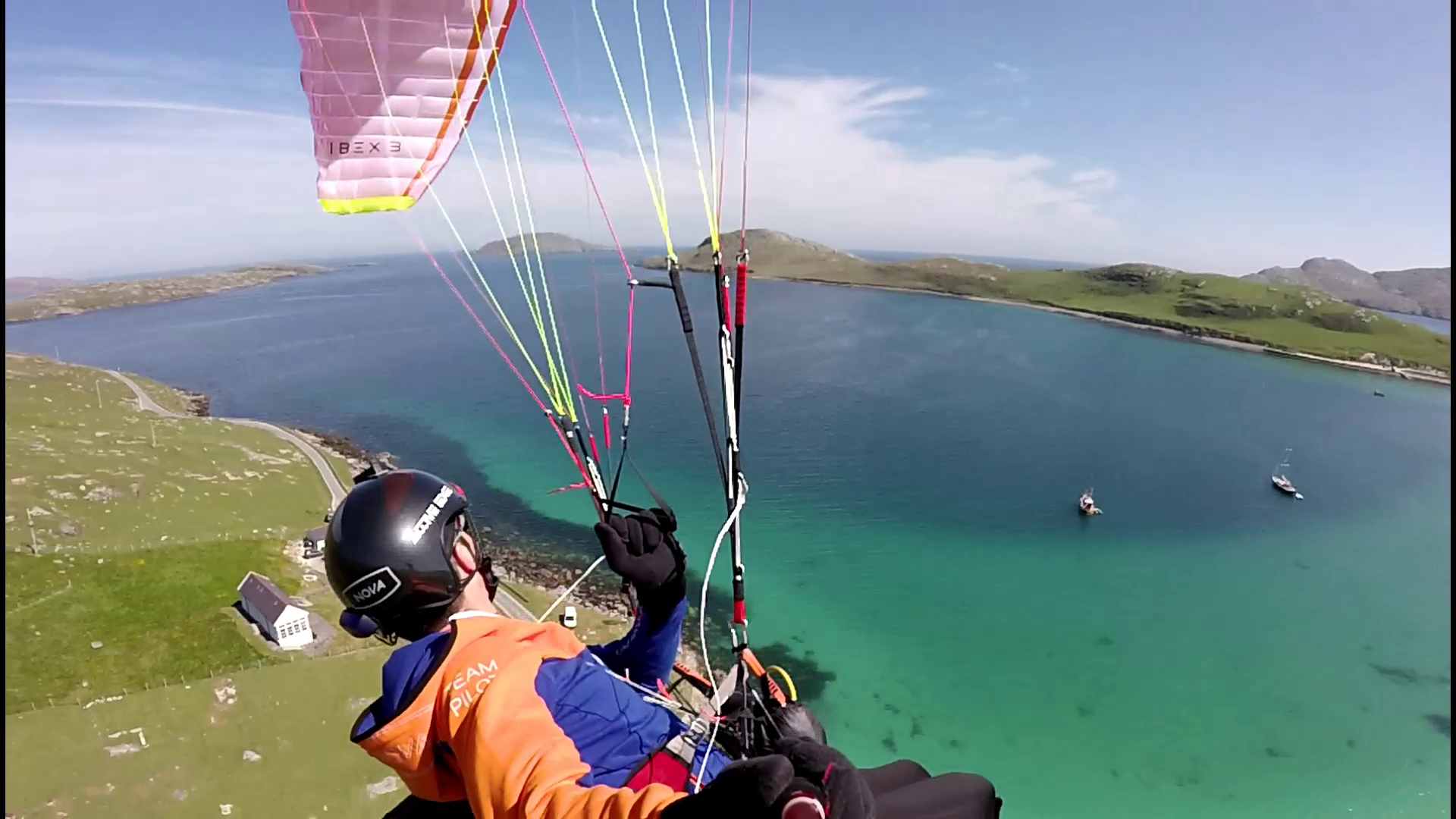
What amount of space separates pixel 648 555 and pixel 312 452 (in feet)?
109

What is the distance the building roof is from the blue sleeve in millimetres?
15472

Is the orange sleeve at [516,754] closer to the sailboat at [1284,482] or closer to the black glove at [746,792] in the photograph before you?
the black glove at [746,792]

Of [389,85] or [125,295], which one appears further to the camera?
[125,295]

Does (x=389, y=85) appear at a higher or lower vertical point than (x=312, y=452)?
higher

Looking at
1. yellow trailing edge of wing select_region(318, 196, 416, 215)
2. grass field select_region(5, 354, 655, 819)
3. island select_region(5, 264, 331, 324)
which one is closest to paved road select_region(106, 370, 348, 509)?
grass field select_region(5, 354, 655, 819)

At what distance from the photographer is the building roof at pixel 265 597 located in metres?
14.7

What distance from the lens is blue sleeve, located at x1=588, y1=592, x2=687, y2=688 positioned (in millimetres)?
2361

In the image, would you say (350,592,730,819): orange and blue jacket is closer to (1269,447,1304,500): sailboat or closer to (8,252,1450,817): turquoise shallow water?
(8,252,1450,817): turquoise shallow water

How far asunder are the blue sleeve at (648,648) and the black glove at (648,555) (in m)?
0.06

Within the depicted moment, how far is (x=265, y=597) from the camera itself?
49.8ft

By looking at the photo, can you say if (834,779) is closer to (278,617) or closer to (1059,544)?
(278,617)

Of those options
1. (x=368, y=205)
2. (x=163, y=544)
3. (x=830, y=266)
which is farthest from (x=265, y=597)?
(x=830, y=266)

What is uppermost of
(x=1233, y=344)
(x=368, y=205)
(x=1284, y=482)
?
(x=368, y=205)

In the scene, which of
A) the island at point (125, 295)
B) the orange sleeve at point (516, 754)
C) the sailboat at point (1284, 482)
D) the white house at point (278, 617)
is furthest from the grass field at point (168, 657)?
the island at point (125, 295)
